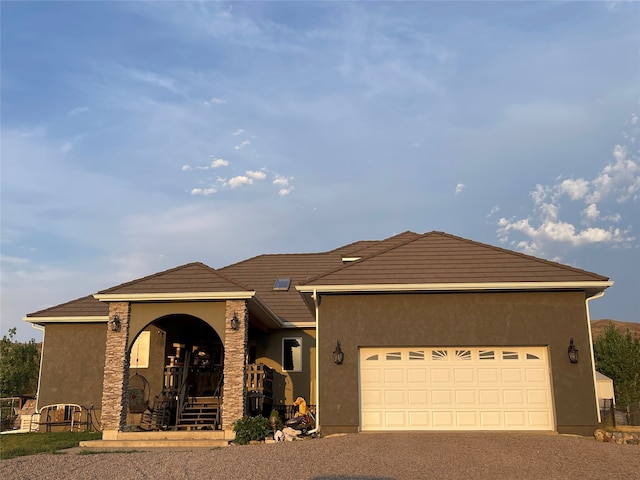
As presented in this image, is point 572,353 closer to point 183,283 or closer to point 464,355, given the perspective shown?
point 464,355

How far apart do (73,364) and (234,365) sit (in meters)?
7.38

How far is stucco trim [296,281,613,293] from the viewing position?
564 inches

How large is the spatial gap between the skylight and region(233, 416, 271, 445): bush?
8.00 meters

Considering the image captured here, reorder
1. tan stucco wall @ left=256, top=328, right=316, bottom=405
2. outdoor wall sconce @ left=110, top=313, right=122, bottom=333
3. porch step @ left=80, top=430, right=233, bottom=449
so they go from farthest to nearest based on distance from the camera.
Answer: tan stucco wall @ left=256, top=328, right=316, bottom=405, outdoor wall sconce @ left=110, top=313, right=122, bottom=333, porch step @ left=80, top=430, right=233, bottom=449

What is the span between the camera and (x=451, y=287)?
14562 millimetres

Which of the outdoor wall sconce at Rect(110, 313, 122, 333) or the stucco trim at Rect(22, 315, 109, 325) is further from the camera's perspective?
the stucco trim at Rect(22, 315, 109, 325)

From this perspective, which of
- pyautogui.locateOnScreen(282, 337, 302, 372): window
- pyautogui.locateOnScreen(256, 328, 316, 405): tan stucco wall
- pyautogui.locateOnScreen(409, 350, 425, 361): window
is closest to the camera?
pyautogui.locateOnScreen(409, 350, 425, 361): window

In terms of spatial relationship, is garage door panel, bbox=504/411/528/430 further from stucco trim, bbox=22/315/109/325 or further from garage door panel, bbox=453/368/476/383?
stucco trim, bbox=22/315/109/325

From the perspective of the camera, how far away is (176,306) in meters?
15.1

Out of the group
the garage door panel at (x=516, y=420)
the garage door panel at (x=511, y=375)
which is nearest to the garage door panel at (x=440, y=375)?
the garage door panel at (x=511, y=375)

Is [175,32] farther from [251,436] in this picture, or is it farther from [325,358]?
[251,436]

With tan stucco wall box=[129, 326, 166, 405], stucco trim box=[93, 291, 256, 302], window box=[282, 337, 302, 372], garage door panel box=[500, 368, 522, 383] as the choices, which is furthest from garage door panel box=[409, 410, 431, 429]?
tan stucco wall box=[129, 326, 166, 405]

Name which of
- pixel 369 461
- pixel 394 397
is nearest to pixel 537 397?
pixel 394 397

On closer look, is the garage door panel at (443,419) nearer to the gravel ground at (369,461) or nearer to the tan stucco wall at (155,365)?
the gravel ground at (369,461)
